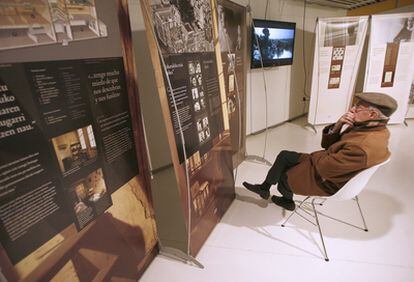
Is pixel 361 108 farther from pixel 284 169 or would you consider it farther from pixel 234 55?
pixel 234 55

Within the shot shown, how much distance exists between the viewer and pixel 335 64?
4500 millimetres

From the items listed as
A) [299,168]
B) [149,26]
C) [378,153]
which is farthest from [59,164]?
[378,153]

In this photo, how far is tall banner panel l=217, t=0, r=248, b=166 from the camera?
2.60 metres

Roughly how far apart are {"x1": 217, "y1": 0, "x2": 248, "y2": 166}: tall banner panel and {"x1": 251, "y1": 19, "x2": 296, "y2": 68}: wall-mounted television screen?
27.8 inches

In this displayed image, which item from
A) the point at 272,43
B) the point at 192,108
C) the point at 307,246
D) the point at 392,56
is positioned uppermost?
the point at 272,43

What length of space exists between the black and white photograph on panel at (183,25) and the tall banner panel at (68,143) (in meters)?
0.20

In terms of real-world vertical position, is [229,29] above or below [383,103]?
above

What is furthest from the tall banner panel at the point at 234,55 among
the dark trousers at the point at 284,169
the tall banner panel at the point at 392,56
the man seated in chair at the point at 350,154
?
the tall banner panel at the point at 392,56

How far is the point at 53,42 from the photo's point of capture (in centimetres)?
105

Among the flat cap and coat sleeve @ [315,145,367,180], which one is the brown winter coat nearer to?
coat sleeve @ [315,145,367,180]

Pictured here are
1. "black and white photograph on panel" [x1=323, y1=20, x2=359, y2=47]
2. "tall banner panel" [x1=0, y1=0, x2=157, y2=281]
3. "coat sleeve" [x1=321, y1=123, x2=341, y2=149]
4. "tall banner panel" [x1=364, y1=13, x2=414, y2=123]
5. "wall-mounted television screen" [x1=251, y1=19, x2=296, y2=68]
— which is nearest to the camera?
"tall banner panel" [x1=0, y1=0, x2=157, y2=281]

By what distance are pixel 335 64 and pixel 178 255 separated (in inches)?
162

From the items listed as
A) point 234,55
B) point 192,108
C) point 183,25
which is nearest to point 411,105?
point 234,55

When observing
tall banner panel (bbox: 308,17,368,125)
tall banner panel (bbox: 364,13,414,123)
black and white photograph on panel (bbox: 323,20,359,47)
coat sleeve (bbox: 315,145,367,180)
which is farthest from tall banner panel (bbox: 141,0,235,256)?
tall banner panel (bbox: 364,13,414,123)
